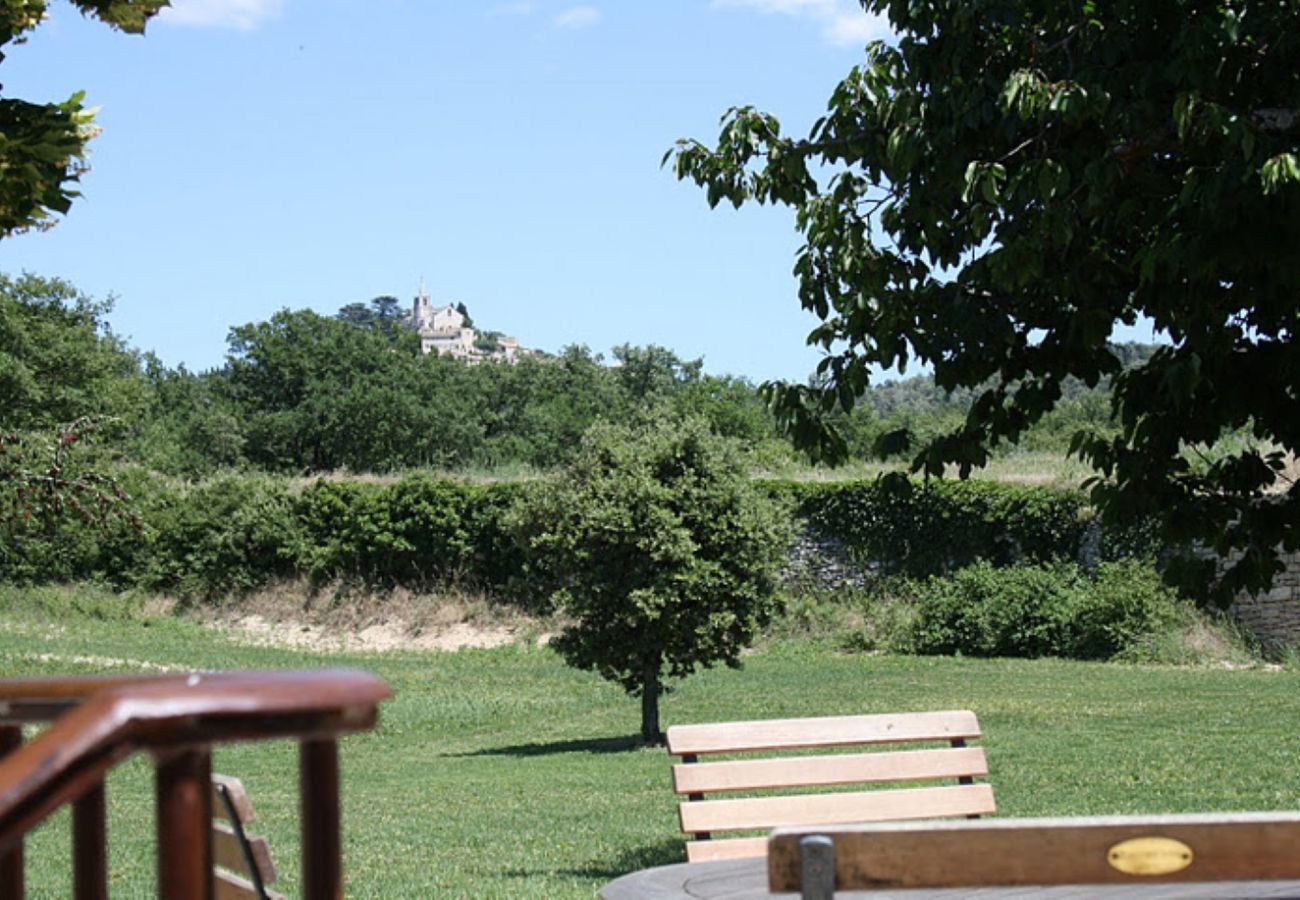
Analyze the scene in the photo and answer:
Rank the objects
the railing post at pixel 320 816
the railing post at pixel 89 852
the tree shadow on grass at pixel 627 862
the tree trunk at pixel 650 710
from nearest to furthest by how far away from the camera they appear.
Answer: the railing post at pixel 320 816, the railing post at pixel 89 852, the tree shadow on grass at pixel 627 862, the tree trunk at pixel 650 710

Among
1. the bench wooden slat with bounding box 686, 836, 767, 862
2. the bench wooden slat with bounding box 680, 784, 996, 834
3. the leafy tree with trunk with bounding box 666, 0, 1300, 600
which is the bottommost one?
the bench wooden slat with bounding box 686, 836, 767, 862

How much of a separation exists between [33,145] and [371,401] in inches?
2514

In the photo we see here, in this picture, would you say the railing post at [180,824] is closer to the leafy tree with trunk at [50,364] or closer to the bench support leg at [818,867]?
the bench support leg at [818,867]

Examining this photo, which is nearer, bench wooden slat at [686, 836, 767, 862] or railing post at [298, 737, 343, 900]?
railing post at [298, 737, 343, 900]

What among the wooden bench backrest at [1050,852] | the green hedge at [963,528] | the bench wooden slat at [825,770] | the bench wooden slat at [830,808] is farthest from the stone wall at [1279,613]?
the wooden bench backrest at [1050,852]

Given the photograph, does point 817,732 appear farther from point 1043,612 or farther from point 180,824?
point 1043,612

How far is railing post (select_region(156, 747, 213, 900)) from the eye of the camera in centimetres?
122

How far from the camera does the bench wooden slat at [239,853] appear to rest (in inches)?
144

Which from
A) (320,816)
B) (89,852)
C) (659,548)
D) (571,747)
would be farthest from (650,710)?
(320,816)

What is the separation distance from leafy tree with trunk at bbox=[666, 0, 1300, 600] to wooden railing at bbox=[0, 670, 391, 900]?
16.2 ft

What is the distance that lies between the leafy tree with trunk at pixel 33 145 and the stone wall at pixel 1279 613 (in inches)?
928

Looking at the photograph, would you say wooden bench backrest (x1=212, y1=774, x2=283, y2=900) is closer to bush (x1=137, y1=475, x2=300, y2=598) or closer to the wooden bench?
the wooden bench

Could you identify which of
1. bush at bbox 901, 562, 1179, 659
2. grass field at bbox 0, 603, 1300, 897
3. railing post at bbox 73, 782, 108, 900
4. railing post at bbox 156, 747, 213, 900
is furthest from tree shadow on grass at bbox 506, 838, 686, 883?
bush at bbox 901, 562, 1179, 659

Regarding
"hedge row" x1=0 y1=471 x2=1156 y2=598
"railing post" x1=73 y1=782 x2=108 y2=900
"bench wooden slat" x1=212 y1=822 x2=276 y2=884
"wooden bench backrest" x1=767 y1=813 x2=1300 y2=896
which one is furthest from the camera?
"hedge row" x1=0 y1=471 x2=1156 y2=598
